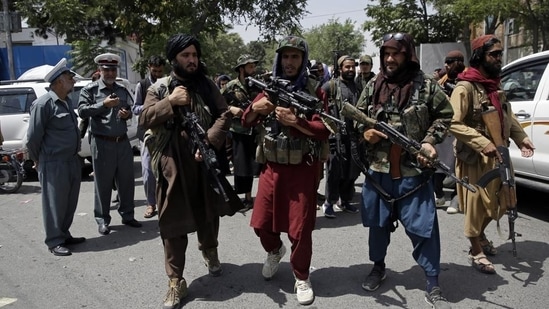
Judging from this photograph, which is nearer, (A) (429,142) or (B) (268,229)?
(A) (429,142)

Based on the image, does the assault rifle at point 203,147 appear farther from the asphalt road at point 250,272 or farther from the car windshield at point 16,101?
the car windshield at point 16,101

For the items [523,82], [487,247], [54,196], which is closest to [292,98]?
[487,247]

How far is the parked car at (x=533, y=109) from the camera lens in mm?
4979

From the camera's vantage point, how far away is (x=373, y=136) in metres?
3.26

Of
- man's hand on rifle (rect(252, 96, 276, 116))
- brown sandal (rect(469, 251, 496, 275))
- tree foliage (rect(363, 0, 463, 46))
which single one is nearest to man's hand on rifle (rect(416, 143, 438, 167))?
man's hand on rifle (rect(252, 96, 276, 116))

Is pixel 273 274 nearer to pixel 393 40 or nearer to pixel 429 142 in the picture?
pixel 429 142

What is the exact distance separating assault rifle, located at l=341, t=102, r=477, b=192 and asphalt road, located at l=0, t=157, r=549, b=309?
1.00 metres

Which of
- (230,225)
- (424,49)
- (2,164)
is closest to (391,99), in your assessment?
(230,225)

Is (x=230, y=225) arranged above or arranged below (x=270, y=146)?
below

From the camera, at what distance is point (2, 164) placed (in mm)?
7613

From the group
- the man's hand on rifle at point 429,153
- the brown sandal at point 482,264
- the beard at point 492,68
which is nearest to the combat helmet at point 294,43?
the man's hand on rifle at point 429,153

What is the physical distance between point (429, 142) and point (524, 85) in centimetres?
314

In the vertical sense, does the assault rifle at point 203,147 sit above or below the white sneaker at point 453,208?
above

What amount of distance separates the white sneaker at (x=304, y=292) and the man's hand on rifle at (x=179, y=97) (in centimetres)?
154
